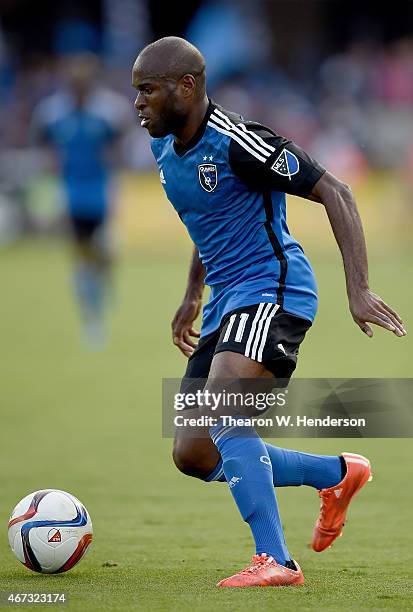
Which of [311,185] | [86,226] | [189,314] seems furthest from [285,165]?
[86,226]

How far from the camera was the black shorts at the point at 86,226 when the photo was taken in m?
15.9

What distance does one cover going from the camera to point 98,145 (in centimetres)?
1561

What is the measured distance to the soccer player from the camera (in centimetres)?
525

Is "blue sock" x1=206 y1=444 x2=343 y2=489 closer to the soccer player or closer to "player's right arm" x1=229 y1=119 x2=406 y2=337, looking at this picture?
the soccer player

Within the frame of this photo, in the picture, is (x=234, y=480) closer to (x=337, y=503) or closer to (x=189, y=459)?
(x=189, y=459)

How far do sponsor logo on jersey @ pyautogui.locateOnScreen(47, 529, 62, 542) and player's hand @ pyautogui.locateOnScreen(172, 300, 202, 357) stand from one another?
131cm

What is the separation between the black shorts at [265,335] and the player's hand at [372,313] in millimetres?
333

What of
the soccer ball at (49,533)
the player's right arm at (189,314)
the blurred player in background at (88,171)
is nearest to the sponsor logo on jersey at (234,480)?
the soccer ball at (49,533)

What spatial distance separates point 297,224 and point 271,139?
57.4 feet

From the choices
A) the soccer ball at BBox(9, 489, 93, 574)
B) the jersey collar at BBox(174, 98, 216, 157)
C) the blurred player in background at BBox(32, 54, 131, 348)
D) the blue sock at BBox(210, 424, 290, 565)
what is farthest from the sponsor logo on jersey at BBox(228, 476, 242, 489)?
the blurred player in background at BBox(32, 54, 131, 348)

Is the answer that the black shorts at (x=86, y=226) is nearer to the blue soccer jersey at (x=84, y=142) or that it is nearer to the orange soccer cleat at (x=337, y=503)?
the blue soccer jersey at (x=84, y=142)

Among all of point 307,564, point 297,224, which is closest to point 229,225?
point 307,564

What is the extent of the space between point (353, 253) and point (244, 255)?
0.54m

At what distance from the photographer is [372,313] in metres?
5.22
